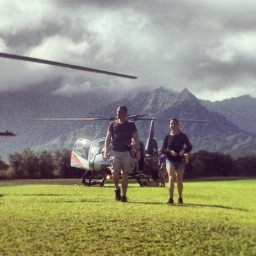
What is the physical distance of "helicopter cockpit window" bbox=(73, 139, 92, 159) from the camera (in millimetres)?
32125

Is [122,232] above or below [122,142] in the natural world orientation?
below

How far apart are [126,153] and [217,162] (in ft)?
312

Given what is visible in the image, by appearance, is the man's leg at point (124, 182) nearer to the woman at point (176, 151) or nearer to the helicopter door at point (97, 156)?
the woman at point (176, 151)

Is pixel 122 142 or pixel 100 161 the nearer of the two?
pixel 122 142

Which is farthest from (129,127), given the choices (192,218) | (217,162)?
(217,162)

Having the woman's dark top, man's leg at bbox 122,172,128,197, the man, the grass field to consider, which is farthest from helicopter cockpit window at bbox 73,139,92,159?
the grass field

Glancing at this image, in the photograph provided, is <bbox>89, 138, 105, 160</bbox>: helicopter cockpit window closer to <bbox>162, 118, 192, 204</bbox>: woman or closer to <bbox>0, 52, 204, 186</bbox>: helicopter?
<bbox>0, 52, 204, 186</bbox>: helicopter

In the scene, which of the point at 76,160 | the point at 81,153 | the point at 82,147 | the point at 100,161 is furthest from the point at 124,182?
the point at 76,160

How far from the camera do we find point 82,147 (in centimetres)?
3266

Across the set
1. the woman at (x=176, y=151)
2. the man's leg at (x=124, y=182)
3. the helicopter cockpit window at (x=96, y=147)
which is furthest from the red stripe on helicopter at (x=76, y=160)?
the woman at (x=176, y=151)

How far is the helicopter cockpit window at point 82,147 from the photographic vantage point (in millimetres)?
32125

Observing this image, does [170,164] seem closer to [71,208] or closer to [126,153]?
[126,153]

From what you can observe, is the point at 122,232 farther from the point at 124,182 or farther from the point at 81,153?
the point at 81,153

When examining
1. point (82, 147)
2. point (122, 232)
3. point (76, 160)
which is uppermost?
point (82, 147)
